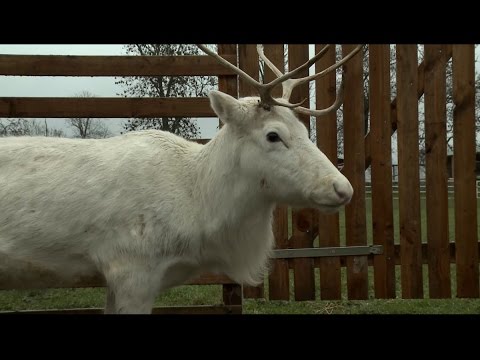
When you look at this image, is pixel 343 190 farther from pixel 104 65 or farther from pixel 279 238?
pixel 104 65

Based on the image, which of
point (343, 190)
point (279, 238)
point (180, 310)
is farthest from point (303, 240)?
point (343, 190)

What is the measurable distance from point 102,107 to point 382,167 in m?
2.93

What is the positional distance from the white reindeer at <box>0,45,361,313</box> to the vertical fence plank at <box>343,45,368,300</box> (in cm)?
151

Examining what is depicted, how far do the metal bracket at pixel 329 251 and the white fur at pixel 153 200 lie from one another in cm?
138

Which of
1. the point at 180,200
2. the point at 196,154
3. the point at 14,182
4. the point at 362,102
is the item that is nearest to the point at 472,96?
the point at 362,102

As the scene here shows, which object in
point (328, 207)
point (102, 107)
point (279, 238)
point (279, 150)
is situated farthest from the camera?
point (279, 238)

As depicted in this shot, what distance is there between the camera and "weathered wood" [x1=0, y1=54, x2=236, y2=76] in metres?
4.79

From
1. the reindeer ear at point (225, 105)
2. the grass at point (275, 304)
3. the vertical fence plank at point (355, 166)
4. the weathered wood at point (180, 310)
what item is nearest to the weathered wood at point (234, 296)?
the weathered wood at point (180, 310)

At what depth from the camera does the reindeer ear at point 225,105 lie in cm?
364

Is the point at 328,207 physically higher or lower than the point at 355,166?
lower

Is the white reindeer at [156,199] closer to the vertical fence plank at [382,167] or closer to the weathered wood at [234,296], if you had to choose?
the weathered wood at [234,296]

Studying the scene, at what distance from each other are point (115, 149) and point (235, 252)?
1231mm

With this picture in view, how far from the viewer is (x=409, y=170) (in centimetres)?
525

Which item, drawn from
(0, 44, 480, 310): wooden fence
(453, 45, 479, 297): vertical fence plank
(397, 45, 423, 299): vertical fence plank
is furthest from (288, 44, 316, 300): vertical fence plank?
(453, 45, 479, 297): vertical fence plank
